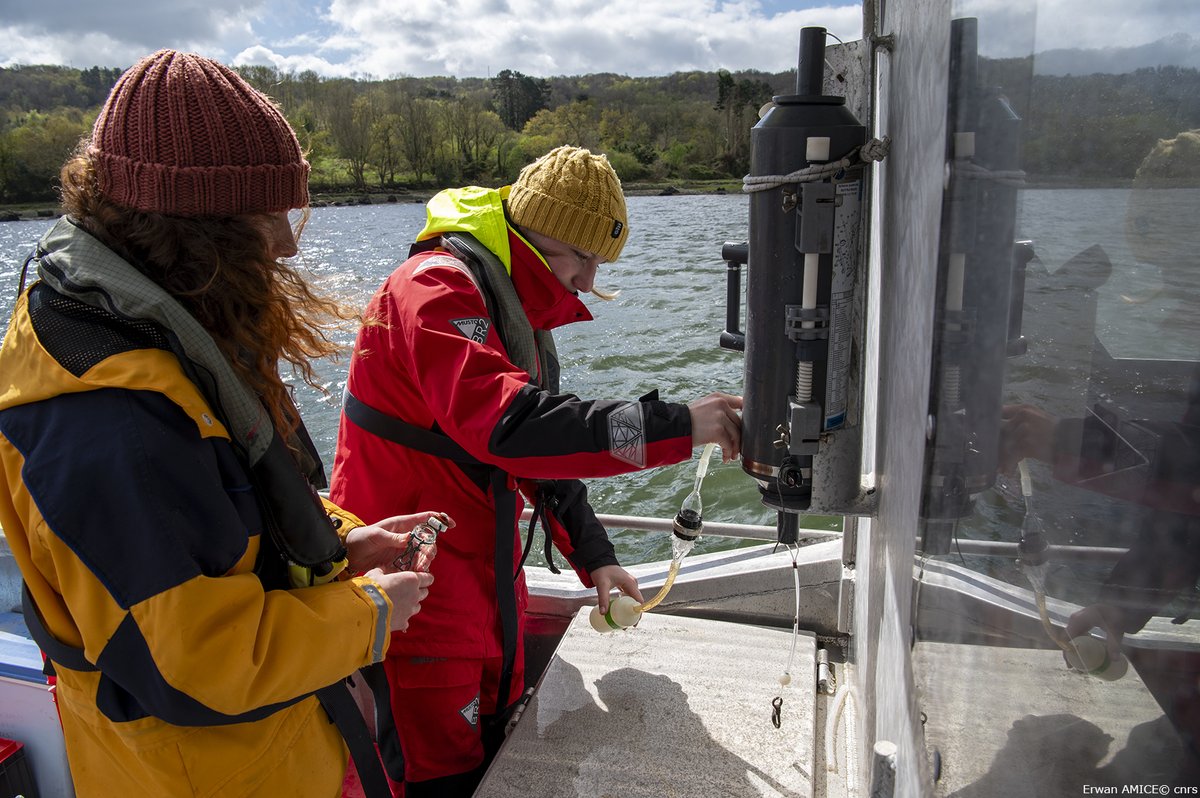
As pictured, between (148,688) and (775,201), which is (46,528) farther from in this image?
(775,201)

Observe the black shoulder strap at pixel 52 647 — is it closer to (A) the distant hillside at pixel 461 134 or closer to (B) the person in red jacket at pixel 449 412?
(B) the person in red jacket at pixel 449 412

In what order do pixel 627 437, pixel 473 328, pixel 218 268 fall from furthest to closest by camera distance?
pixel 473 328 → pixel 627 437 → pixel 218 268

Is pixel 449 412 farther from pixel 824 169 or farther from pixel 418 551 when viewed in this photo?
pixel 824 169

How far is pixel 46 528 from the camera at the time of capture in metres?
1.12

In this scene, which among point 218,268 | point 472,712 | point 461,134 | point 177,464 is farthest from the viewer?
point 461,134

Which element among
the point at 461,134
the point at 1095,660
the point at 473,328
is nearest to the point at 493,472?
the point at 473,328

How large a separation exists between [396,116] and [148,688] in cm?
7020

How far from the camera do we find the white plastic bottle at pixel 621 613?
2471 mm

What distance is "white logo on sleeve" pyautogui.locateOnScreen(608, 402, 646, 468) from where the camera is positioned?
5.45ft

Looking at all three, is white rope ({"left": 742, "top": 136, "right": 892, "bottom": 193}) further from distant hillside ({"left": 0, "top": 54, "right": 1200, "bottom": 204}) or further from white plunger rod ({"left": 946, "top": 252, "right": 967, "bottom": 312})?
distant hillside ({"left": 0, "top": 54, "right": 1200, "bottom": 204})

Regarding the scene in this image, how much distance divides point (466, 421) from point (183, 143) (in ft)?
2.32

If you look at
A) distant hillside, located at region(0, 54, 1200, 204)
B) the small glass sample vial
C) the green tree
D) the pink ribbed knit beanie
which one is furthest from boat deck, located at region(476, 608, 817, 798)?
the green tree

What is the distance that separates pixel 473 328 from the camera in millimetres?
1787

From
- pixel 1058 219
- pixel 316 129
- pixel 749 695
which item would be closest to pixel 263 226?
pixel 1058 219
